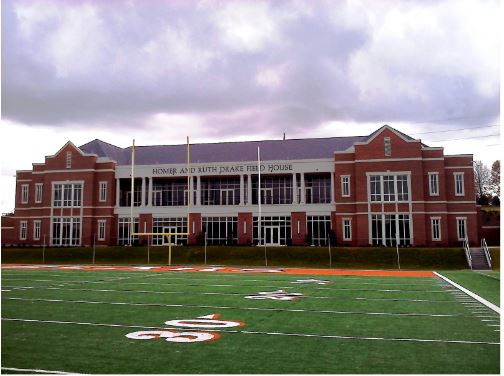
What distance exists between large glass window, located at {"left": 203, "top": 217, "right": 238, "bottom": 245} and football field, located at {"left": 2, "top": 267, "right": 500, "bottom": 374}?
99.4ft

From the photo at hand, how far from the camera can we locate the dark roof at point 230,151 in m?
50.5

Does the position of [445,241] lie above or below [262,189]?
below

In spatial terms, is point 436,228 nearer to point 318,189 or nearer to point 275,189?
point 318,189

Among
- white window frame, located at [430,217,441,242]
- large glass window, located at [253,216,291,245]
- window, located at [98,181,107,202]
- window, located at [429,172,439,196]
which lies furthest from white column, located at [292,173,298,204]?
window, located at [98,181,107,202]

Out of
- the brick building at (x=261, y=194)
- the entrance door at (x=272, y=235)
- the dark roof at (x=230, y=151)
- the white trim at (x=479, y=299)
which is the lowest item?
the white trim at (x=479, y=299)

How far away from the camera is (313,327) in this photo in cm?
1019

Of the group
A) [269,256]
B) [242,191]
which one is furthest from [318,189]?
[269,256]

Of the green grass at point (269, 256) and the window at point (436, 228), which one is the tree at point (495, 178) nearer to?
the window at point (436, 228)

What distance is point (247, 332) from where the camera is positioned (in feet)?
31.4

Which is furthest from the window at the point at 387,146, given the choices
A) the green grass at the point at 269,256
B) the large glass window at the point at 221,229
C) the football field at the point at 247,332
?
the football field at the point at 247,332

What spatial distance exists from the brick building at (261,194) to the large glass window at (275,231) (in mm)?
98

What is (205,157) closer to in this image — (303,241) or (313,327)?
(303,241)

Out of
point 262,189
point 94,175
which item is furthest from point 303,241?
point 94,175

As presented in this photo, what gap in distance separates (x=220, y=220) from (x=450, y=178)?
21.6m
